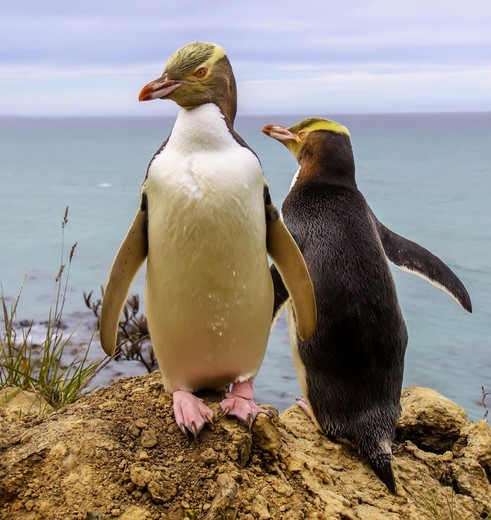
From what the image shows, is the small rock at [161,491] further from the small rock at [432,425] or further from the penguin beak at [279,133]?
the penguin beak at [279,133]

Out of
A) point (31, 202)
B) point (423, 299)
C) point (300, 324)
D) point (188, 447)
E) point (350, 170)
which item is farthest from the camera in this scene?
point (31, 202)

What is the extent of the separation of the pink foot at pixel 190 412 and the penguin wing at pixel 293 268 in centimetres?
53

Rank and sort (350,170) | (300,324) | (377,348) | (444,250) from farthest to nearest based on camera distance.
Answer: (444,250)
(350,170)
(377,348)
(300,324)

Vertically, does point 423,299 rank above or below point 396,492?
below

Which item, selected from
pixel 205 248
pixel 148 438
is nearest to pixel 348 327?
pixel 205 248

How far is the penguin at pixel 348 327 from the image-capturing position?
3.59 metres

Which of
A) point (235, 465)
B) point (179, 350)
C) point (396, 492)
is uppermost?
point (179, 350)

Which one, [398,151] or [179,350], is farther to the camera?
[398,151]

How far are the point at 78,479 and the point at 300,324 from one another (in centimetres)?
105

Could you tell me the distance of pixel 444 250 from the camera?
651 inches

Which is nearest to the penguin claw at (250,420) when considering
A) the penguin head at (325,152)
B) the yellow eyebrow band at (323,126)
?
the penguin head at (325,152)

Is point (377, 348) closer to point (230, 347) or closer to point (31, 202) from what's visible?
point (230, 347)

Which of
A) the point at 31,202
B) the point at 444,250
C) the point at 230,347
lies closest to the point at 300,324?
the point at 230,347

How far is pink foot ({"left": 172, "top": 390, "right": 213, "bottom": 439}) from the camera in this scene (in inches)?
114
